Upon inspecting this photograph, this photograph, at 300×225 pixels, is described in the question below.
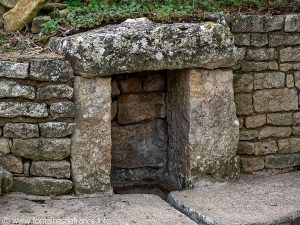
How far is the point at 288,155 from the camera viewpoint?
5.80 m

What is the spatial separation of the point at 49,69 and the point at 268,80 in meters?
2.18

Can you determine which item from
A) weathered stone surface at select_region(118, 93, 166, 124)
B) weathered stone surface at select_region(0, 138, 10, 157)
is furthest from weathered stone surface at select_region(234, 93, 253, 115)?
weathered stone surface at select_region(0, 138, 10, 157)

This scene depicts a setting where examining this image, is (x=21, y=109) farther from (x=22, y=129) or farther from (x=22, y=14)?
(x=22, y=14)

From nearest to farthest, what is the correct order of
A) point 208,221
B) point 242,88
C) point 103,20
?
point 208,221
point 103,20
point 242,88

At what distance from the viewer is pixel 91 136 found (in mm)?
4887

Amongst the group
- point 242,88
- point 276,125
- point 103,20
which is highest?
point 103,20

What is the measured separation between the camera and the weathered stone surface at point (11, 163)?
4832 mm

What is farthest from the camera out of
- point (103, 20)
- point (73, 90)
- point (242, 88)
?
point (242, 88)

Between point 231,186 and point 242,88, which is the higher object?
point 242,88

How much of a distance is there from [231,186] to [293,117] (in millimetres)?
1054

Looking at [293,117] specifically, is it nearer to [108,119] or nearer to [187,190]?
[187,190]

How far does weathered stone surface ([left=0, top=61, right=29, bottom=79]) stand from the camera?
15.3 feet

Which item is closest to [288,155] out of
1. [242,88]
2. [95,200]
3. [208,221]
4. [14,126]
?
[242,88]

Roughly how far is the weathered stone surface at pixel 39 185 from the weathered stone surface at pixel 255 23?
2156 mm
